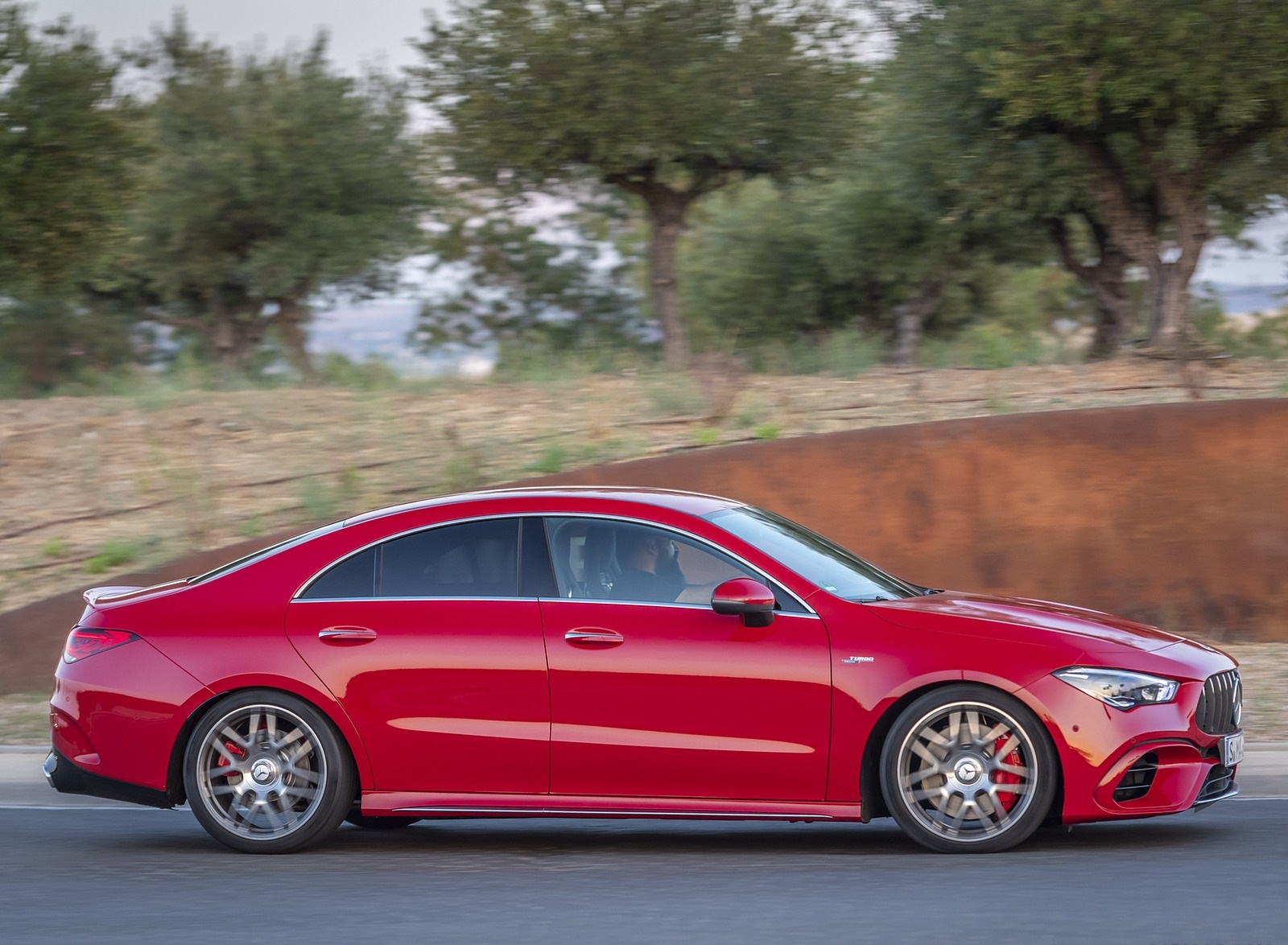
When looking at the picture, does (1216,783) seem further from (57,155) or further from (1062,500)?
(57,155)

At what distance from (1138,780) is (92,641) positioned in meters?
4.59

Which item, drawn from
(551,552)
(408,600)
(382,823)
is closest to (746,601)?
(551,552)

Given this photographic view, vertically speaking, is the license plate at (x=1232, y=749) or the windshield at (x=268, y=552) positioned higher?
the windshield at (x=268, y=552)

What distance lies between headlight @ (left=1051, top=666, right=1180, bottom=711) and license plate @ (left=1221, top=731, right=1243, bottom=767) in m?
0.39

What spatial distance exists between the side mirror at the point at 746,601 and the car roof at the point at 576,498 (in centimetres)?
56

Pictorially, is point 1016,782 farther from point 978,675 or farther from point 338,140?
point 338,140

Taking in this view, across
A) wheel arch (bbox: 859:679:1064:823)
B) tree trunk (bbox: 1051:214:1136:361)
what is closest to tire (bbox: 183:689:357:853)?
wheel arch (bbox: 859:679:1064:823)

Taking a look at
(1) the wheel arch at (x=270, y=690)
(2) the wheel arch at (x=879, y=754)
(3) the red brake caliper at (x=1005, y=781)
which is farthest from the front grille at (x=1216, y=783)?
(1) the wheel arch at (x=270, y=690)

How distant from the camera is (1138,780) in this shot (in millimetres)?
6578

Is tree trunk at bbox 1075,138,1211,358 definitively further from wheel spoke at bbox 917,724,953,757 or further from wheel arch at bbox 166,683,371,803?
wheel arch at bbox 166,683,371,803

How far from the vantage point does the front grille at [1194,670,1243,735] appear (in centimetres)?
672

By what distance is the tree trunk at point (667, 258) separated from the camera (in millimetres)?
24969

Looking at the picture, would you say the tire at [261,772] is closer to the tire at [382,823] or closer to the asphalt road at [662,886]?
the asphalt road at [662,886]

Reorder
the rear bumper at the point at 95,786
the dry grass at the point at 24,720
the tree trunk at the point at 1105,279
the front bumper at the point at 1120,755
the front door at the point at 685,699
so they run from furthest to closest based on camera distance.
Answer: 1. the tree trunk at the point at 1105,279
2. the dry grass at the point at 24,720
3. the rear bumper at the point at 95,786
4. the front door at the point at 685,699
5. the front bumper at the point at 1120,755
